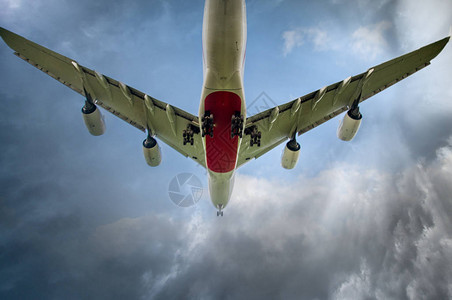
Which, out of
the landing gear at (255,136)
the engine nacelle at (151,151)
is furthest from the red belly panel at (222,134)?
the engine nacelle at (151,151)

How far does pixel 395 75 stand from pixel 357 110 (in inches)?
122

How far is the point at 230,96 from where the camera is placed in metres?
12.8

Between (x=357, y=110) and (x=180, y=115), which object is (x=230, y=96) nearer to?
(x=180, y=115)

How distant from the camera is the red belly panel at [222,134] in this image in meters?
13.0

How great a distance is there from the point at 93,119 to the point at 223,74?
8429 millimetres

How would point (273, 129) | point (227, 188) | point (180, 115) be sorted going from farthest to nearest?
point (227, 188) < point (273, 129) < point (180, 115)

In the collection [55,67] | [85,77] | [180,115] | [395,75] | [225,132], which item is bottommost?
[225,132]

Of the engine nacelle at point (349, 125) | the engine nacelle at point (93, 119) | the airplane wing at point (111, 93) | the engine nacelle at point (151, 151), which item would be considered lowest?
the engine nacelle at point (349, 125)

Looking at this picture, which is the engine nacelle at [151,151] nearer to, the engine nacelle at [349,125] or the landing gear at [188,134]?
the landing gear at [188,134]

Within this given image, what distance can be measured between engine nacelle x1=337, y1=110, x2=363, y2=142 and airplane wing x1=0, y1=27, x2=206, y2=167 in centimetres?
882

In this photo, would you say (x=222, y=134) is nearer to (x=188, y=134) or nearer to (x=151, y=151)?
(x=188, y=134)

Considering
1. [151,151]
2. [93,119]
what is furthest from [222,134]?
[93,119]

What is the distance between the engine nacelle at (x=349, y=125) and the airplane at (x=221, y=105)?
0.05 meters

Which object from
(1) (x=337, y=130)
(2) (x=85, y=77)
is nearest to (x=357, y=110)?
(1) (x=337, y=130)
